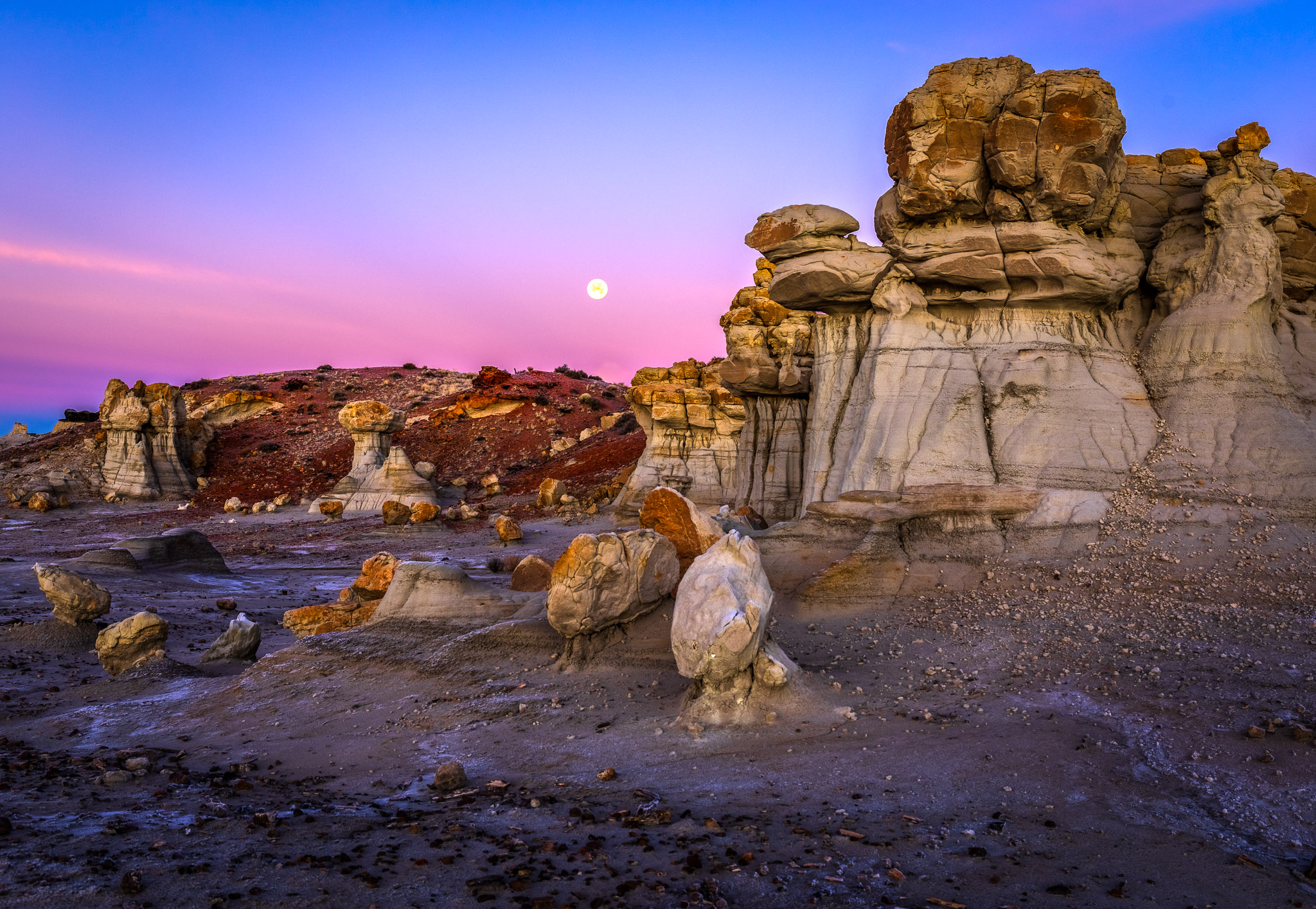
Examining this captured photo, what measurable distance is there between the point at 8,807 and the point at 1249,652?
924cm

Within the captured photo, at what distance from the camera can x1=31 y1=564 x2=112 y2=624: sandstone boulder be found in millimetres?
10359

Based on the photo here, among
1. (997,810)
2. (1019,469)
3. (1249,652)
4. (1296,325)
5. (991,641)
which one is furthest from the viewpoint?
(1296,325)

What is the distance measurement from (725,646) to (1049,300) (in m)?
8.18

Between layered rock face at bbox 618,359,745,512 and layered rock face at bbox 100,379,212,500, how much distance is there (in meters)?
24.5

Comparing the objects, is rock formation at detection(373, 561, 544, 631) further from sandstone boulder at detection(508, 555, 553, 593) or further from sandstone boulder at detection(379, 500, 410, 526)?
sandstone boulder at detection(379, 500, 410, 526)

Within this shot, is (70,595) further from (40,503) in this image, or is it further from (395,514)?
(40,503)

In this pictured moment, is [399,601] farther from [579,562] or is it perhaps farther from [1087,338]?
[1087,338]

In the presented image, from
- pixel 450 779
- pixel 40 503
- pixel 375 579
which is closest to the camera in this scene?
pixel 450 779

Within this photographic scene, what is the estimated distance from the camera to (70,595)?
1039cm

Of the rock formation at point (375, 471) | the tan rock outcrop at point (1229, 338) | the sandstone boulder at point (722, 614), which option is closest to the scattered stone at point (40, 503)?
the rock formation at point (375, 471)

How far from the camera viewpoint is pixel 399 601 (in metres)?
8.89

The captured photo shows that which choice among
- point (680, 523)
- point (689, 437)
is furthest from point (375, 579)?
point (689, 437)

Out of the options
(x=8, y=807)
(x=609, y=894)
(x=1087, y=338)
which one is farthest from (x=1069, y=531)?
(x=8, y=807)

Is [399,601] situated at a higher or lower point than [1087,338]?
lower
